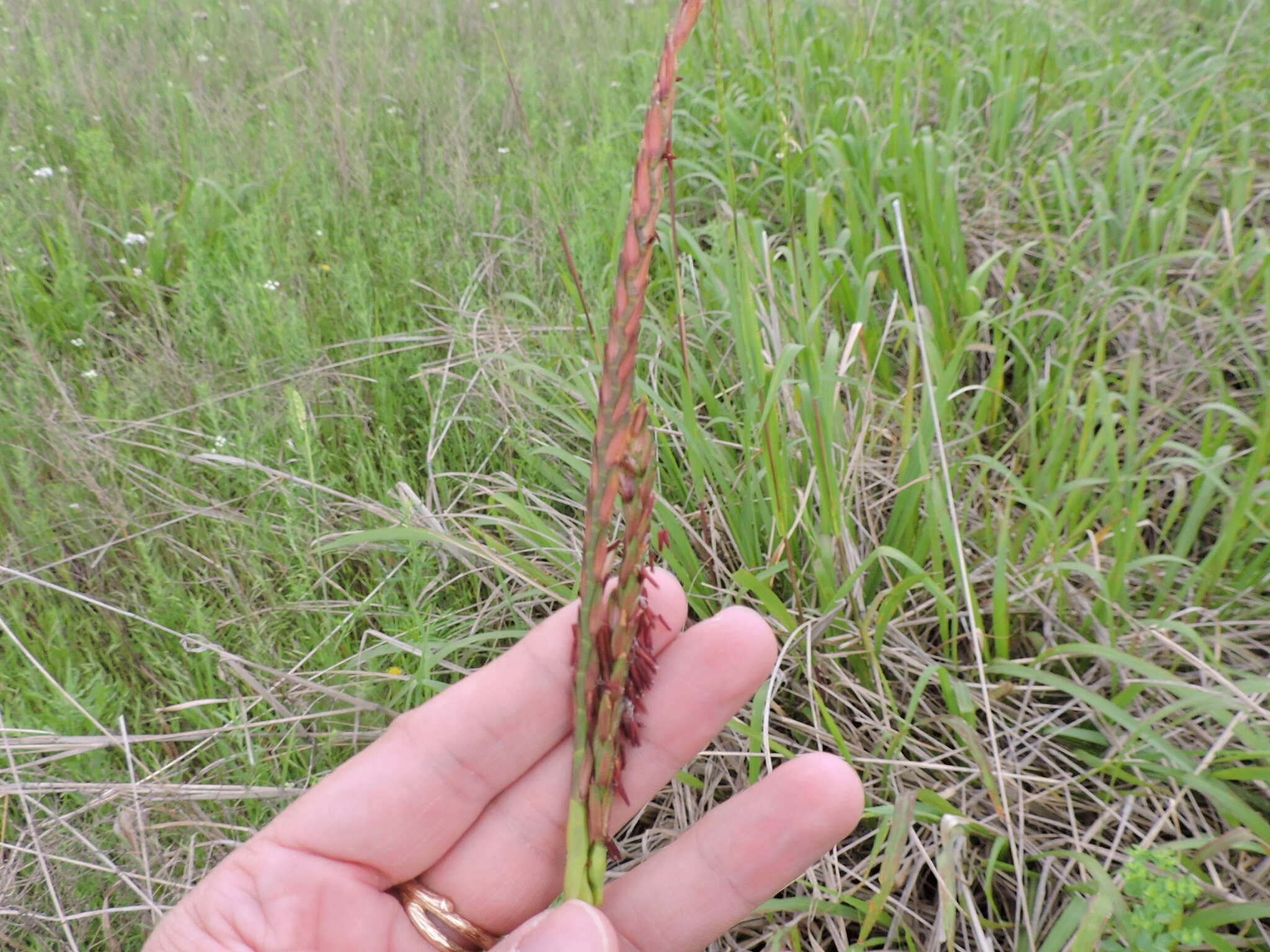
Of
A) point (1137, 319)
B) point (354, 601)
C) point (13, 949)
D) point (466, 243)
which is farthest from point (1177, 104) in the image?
point (13, 949)

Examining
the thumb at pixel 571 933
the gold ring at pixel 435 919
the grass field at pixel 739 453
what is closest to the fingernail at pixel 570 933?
the thumb at pixel 571 933

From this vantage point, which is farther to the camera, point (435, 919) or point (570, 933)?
point (435, 919)

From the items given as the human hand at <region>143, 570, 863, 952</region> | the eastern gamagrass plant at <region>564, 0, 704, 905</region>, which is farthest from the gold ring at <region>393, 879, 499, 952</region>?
the eastern gamagrass plant at <region>564, 0, 704, 905</region>

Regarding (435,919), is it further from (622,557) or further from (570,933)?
(622,557)

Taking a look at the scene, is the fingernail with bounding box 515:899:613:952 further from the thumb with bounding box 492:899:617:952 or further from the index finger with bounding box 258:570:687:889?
the index finger with bounding box 258:570:687:889

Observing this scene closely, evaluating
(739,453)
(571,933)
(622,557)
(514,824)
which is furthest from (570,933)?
(739,453)

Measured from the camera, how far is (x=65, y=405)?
2234 millimetres

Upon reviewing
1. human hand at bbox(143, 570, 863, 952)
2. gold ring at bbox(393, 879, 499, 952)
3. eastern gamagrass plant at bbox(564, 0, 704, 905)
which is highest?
eastern gamagrass plant at bbox(564, 0, 704, 905)

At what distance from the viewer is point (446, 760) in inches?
54.4

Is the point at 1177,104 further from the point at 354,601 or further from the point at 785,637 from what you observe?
the point at 354,601

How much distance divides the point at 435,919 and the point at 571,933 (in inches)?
13.9

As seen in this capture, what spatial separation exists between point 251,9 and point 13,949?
4.45 meters

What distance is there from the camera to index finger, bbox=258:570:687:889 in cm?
133

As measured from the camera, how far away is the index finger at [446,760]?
1329mm
